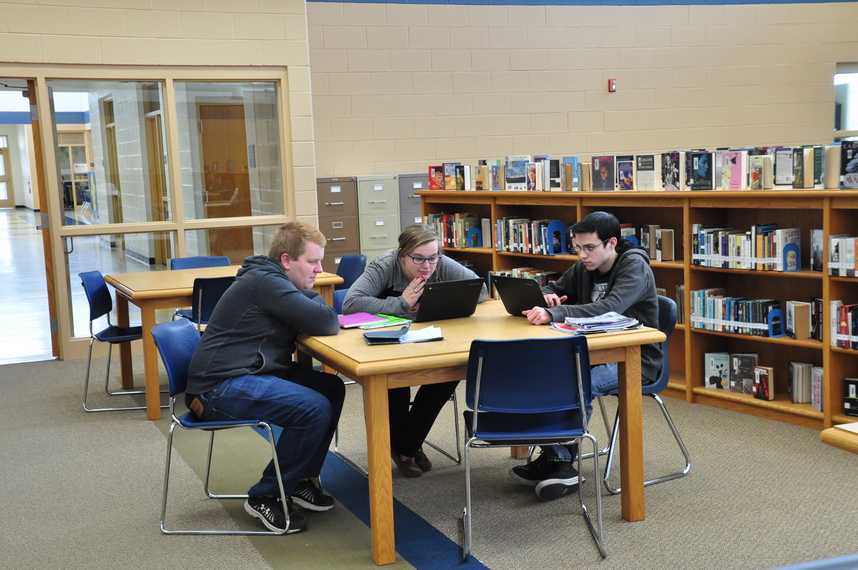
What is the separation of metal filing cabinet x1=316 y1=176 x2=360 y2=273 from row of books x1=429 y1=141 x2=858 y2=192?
5.77 ft

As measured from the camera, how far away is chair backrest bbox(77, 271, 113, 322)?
504 cm

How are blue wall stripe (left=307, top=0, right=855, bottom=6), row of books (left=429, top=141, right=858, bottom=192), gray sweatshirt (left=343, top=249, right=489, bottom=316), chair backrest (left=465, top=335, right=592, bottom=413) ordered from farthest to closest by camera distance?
blue wall stripe (left=307, top=0, right=855, bottom=6) → row of books (left=429, top=141, right=858, bottom=192) → gray sweatshirt (left=343, top=249, right=489, bottom=316) → chair backrest (left=465, top=335, right=592, bottom=413)

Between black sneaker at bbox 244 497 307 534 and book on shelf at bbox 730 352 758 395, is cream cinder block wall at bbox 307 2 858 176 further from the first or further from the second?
black sneaker at bbox 244 497 307 534

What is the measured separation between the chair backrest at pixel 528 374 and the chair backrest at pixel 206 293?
7.68 ft

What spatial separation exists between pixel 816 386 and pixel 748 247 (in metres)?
0.79

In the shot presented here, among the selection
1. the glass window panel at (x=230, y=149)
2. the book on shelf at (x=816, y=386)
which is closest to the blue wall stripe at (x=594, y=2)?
the glass window panel at (x=230, y=149)

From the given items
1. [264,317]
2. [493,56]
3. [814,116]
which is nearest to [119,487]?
[264,317]

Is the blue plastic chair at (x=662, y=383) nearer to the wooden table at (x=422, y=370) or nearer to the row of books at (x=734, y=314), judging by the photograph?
the wooden table at (x=422, y=370)

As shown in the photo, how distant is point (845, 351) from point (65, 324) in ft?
17.8

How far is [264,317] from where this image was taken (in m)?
3.15

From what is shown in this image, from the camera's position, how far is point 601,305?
3.42m

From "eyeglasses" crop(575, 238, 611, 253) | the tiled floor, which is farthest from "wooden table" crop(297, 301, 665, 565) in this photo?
the tiled floor

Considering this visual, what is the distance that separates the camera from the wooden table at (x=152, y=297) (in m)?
4.75

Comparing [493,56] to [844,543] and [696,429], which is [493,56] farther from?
[844,543]
